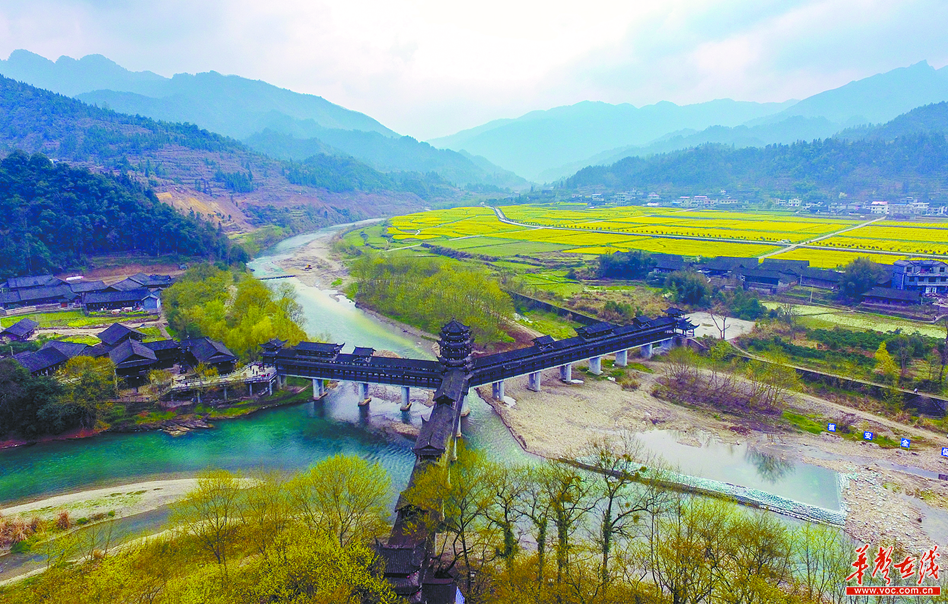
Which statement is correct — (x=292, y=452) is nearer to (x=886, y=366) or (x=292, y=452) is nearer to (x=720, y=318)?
(x=886, y=366)

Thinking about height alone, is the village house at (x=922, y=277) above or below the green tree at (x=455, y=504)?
above

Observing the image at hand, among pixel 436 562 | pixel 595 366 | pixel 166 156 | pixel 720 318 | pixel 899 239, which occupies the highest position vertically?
pixel 166 156

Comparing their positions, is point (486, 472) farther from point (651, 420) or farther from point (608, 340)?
point (608, 340)

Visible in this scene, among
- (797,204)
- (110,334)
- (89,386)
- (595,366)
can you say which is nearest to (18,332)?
(110,334)

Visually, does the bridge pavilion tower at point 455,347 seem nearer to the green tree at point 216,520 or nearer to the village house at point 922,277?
the green tree at point 216,520

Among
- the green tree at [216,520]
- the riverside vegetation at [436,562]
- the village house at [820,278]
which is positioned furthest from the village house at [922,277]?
the green tree at [216,520]
